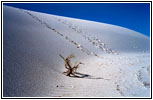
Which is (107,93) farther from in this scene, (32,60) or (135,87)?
(32,60)

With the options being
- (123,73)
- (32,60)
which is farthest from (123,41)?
(32,60)

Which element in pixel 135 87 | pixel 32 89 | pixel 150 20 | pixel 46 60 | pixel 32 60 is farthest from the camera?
pixel 46 60

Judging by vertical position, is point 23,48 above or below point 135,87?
above

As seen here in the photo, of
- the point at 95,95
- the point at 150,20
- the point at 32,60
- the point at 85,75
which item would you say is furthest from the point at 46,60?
the point at 150,20

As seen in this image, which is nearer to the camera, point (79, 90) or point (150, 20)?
point (79, 90)

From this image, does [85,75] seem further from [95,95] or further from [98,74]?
[95,95]

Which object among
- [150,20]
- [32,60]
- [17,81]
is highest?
[150,20]

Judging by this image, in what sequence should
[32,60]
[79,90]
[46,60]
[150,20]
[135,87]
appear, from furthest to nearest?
[46,60] < [32,60] < [150,20] < [135,87] < [79,90]

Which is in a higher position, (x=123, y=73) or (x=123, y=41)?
(x=123, y=41)

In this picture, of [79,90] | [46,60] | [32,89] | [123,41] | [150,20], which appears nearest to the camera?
[32,89]
